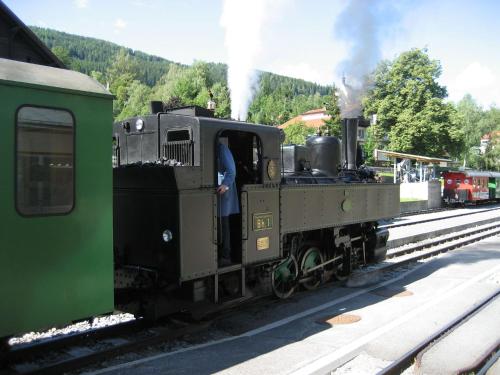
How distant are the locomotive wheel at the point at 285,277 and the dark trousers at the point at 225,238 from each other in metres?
1.27

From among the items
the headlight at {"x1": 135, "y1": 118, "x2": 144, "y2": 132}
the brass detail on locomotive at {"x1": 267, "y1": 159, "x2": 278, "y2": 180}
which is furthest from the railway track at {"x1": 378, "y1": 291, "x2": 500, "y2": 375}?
the headlight at {"x1": 135, "y1": 118, "x2": 144, "y2": 132}

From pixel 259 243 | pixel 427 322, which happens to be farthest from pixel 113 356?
pixel 427 322

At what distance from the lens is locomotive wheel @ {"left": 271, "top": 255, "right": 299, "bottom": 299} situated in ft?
22.1

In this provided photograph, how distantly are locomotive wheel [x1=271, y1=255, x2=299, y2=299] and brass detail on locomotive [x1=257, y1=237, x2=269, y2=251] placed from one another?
825mm

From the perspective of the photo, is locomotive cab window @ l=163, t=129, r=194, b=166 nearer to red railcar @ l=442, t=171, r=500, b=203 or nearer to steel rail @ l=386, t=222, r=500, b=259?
steel rail @ l=386, t=222, r=500, b=259

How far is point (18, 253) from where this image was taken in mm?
3270

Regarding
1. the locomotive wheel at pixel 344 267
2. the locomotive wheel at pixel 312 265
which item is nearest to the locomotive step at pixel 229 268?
the locomotive wheel at pixel 312 265

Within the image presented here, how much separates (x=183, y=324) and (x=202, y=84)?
164 ft

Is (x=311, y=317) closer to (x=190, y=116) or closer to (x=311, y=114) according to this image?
(x=190, y=116)

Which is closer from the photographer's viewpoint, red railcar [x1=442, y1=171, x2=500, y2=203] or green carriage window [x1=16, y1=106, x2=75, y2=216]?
green carriage window [x1=16, y1=106, x2=75, y2=216]

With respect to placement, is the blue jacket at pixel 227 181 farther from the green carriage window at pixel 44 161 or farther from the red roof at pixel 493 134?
the red roof at pixel 493 134

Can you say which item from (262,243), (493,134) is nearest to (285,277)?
Answer: (262,243)

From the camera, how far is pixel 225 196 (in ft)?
17.5

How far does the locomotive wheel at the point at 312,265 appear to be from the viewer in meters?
7.22
